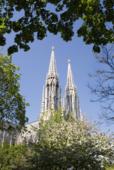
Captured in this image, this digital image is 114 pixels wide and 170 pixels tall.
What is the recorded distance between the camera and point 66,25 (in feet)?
25.4

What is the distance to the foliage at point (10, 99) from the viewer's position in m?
26.6

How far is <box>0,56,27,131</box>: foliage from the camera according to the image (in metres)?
26.6

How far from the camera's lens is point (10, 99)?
88.5 feet

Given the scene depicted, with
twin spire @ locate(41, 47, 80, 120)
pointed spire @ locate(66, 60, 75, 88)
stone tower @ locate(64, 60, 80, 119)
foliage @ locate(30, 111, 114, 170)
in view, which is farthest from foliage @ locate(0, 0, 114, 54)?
Answer: pointed spire @ locate(66, 60, 75, 88)

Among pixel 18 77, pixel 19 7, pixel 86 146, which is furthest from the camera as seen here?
pixel 18 77

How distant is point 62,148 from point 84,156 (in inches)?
83.0

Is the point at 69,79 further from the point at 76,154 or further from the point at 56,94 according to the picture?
the point at 76,154

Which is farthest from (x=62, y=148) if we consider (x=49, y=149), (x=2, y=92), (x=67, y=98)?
(x=67, y=98)

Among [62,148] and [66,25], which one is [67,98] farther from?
[66,25]

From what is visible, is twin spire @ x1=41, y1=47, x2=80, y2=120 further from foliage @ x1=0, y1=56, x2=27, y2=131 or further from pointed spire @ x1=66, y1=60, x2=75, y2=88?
foliage @ x1=0, y1=56, x2=27, y2=131

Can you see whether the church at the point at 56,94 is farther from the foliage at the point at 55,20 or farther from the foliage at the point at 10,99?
the foliage at the point at 55,20

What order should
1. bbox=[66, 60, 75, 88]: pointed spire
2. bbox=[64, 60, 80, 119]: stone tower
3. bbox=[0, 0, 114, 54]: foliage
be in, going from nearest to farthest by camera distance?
bbox=[0, 0, 114, 54]: foliage → bbox=[64, 60, 80, 119]: stone tower → bbox=[66, 60, 75, 88]: pointed spire

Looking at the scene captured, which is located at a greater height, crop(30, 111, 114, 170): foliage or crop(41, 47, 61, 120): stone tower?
crop(41, 47, 61, 120): stone tower

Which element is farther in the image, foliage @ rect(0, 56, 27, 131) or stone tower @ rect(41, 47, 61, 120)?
stone tower @ rect(41, 47, 61, 120)
